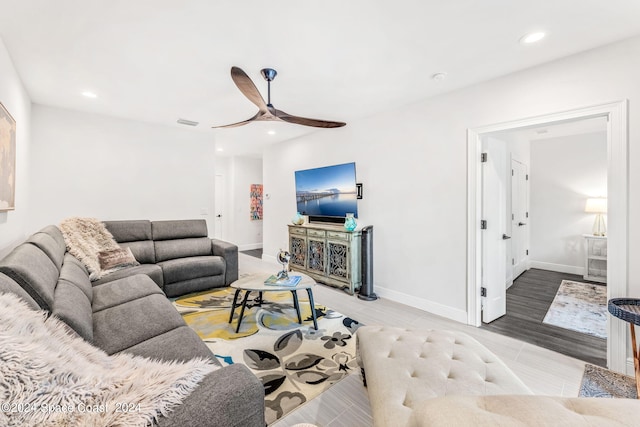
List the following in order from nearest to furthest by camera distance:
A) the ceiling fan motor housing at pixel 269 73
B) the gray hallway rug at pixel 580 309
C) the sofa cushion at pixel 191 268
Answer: the ceiling fan motor housing at pixel 269 73 → the gray hallway rug at pixel 580 309 → the sofa cushion at pixel 191 268

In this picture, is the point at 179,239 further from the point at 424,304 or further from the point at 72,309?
the point at 424,304

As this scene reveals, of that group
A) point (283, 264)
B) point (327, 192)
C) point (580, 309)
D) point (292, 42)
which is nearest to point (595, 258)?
point (580, 309)

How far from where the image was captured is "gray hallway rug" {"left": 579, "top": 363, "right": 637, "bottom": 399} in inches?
69.9

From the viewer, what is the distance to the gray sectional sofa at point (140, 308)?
82 cm

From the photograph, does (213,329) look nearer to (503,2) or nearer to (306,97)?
(306,97)

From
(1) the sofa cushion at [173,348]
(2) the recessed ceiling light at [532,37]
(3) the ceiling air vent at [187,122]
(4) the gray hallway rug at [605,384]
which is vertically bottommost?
(4) the gray hallway rug at [605,384]

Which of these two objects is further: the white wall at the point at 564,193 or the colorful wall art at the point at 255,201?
the colorful wall art at the point at 255,201

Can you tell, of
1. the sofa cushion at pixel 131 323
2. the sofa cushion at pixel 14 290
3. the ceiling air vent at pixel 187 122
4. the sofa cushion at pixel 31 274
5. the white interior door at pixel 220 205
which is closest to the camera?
the sofa cushion at pixel 14 290

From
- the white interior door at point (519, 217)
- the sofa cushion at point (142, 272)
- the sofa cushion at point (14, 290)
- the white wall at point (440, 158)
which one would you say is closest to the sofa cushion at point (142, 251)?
the sofa cushion at point (142, 272)

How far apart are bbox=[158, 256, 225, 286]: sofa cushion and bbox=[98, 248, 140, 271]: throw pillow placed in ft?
1.07

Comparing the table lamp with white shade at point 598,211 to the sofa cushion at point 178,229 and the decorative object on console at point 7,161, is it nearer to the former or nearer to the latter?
the sofa cushion at point 178,229

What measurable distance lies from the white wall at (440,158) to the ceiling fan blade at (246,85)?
72.2 inches

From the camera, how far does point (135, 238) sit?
3.68 m

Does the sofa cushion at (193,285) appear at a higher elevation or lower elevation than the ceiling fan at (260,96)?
lower
